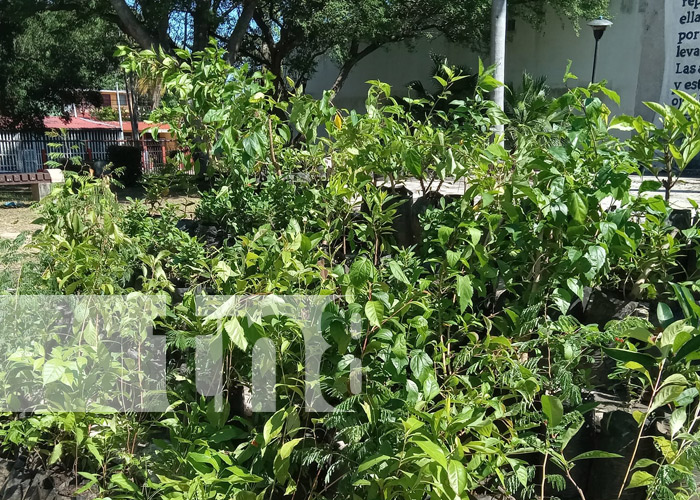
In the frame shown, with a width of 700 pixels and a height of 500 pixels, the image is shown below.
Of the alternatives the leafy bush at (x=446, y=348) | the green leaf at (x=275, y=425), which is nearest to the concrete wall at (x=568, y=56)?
the leafy bush at (x=446, y=348)

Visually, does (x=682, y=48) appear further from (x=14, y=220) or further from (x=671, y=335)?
(x=671, y=335)

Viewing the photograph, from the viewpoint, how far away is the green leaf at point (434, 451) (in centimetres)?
154

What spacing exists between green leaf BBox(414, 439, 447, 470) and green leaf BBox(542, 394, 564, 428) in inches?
15.3

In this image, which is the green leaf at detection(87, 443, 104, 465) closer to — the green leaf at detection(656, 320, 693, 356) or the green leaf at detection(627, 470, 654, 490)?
the green leaf at detection(627, 470, 654, 490)

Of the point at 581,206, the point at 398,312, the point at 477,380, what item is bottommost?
the point at 477,380

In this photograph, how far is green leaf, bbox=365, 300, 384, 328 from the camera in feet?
6.12

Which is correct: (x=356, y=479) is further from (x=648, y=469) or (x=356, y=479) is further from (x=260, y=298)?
(x=648, y=469)

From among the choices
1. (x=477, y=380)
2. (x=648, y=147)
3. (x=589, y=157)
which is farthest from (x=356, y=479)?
(x=648, y=147)

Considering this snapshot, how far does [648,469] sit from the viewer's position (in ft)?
7.06

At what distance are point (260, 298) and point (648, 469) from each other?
1.36 m

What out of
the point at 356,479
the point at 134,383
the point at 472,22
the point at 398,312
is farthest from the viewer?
the point at 472,22

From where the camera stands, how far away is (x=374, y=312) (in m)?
1.88

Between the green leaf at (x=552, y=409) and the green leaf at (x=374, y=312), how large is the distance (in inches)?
19.6

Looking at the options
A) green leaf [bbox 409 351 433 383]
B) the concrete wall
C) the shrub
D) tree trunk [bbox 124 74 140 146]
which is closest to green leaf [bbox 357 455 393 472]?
green leaf [bbox 409 351 433 383]
